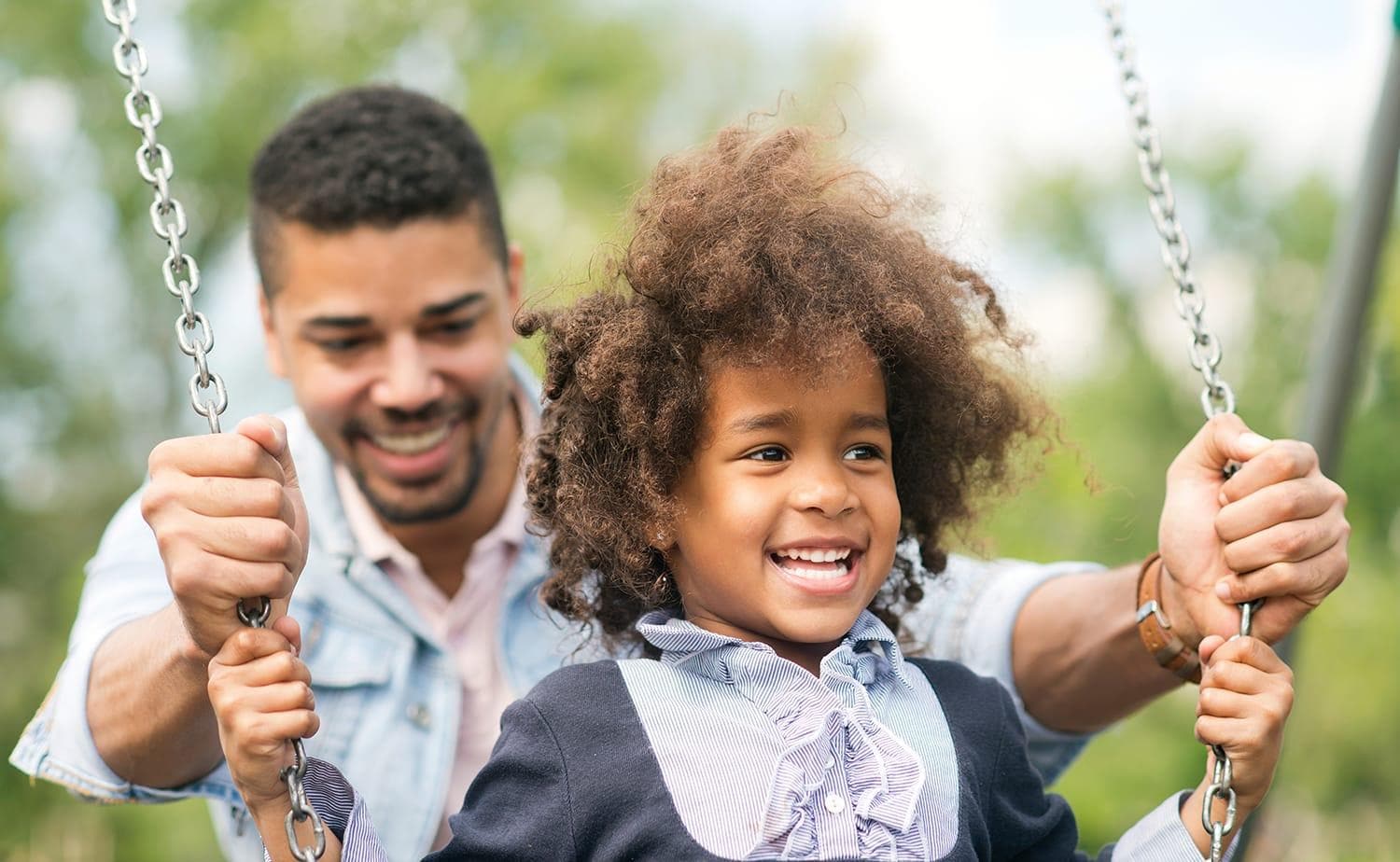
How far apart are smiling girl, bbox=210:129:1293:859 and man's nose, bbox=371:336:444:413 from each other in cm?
72

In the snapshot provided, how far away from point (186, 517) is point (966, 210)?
1.18m

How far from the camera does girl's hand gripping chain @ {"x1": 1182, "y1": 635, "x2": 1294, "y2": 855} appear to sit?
184cm

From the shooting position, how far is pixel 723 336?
1.91m

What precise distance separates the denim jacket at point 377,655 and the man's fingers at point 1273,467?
0.65 meters

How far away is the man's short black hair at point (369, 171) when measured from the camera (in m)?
2.84

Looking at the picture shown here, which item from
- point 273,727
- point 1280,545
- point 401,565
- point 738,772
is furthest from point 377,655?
point 1280,545

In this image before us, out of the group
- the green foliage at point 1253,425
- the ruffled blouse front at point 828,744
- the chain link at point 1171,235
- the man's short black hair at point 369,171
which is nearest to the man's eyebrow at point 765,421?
the ruffled blouse front at point 828,744

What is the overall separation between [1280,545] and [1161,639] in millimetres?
492

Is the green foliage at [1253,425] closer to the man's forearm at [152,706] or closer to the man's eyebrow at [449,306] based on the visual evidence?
the man's eyebrow at [449,306]

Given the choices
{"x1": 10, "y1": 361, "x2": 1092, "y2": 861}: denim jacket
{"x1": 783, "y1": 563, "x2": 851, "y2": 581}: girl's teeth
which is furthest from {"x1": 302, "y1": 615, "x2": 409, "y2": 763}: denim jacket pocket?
{"x1": 783, "y1": 563, "x2": 851, "y2": 581}: girl's teeth

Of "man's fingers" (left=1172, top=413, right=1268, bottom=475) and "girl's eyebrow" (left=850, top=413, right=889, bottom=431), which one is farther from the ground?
"girl's eyebrow" (left=850, top=413, right=889, bottom=431)

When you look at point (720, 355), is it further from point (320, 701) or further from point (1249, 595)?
point (320, 701)

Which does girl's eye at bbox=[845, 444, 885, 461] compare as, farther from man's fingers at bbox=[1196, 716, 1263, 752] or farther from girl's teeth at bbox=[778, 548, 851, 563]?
man's fingers at bbox=[1196, 716, 1263, 752]

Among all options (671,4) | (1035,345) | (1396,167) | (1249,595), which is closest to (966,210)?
(1035,345)
